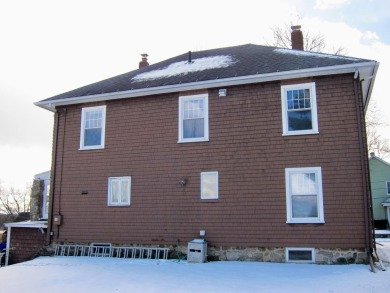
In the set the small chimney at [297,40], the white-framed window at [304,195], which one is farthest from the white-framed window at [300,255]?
the small chimney at [297,40]

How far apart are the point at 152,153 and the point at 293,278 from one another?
18.4 feet

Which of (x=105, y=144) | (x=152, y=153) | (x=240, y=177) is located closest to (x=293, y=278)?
(x=240, y=177)

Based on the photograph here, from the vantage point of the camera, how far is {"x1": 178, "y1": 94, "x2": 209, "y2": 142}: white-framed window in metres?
11.6

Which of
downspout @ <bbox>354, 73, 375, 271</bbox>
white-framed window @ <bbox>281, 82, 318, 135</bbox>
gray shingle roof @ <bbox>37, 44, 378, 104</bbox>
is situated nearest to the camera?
downspout @ <bbox>354, 73, 375, 271</bbox>

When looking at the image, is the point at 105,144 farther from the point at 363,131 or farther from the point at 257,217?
the point at 363,131

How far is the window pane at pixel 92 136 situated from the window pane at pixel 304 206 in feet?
21.0

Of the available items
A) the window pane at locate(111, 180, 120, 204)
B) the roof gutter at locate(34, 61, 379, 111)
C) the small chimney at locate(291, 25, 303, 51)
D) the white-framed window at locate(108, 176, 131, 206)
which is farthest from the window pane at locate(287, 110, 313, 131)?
the window pane at locate(111, 180, 120, 204)

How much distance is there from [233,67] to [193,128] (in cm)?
232

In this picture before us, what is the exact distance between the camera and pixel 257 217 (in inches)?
417

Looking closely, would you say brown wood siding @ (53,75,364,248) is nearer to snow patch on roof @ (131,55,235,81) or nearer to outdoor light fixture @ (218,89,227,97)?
outdoor light fixture @ (218,89,227,97)

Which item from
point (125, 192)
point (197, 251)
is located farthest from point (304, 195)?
point (125, 192)

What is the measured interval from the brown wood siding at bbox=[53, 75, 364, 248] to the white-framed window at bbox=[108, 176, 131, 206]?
0.52 feet

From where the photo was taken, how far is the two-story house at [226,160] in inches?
400

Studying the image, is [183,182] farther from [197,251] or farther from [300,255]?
[300,255]
